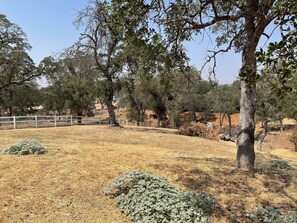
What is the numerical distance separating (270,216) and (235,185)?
1.53 m

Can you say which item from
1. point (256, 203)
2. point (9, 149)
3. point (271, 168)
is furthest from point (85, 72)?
point (256, 203)

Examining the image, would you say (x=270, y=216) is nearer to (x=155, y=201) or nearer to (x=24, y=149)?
(x=155, y=201)

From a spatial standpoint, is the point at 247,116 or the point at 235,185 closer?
the point at 235,185

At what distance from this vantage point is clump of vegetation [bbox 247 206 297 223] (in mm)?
4879

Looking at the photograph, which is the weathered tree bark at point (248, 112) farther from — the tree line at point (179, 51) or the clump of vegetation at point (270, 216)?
the clump of vegetation at point (270, 216)

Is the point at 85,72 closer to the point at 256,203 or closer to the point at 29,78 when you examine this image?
the point at 29,78

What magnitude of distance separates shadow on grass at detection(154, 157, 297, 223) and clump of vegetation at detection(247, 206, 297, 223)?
179 millimetres

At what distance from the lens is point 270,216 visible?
198 inches

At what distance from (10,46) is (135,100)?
22503mm

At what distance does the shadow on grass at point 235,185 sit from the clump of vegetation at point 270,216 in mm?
179

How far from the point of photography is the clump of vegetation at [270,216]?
4879 mm

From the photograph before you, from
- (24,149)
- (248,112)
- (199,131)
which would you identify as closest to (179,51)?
(248,112)

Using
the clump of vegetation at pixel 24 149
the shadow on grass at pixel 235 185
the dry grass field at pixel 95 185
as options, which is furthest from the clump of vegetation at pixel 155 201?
the clump of vegetation at pixel 24 149

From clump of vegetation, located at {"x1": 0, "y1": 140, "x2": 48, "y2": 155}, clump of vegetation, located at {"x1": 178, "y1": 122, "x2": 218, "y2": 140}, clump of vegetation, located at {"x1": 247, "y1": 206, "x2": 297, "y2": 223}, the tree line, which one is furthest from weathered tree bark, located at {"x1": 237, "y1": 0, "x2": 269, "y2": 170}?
clump of vegetation, located at {"x1": 178, "y1": 122, "x2": 218, "y2": 140}
